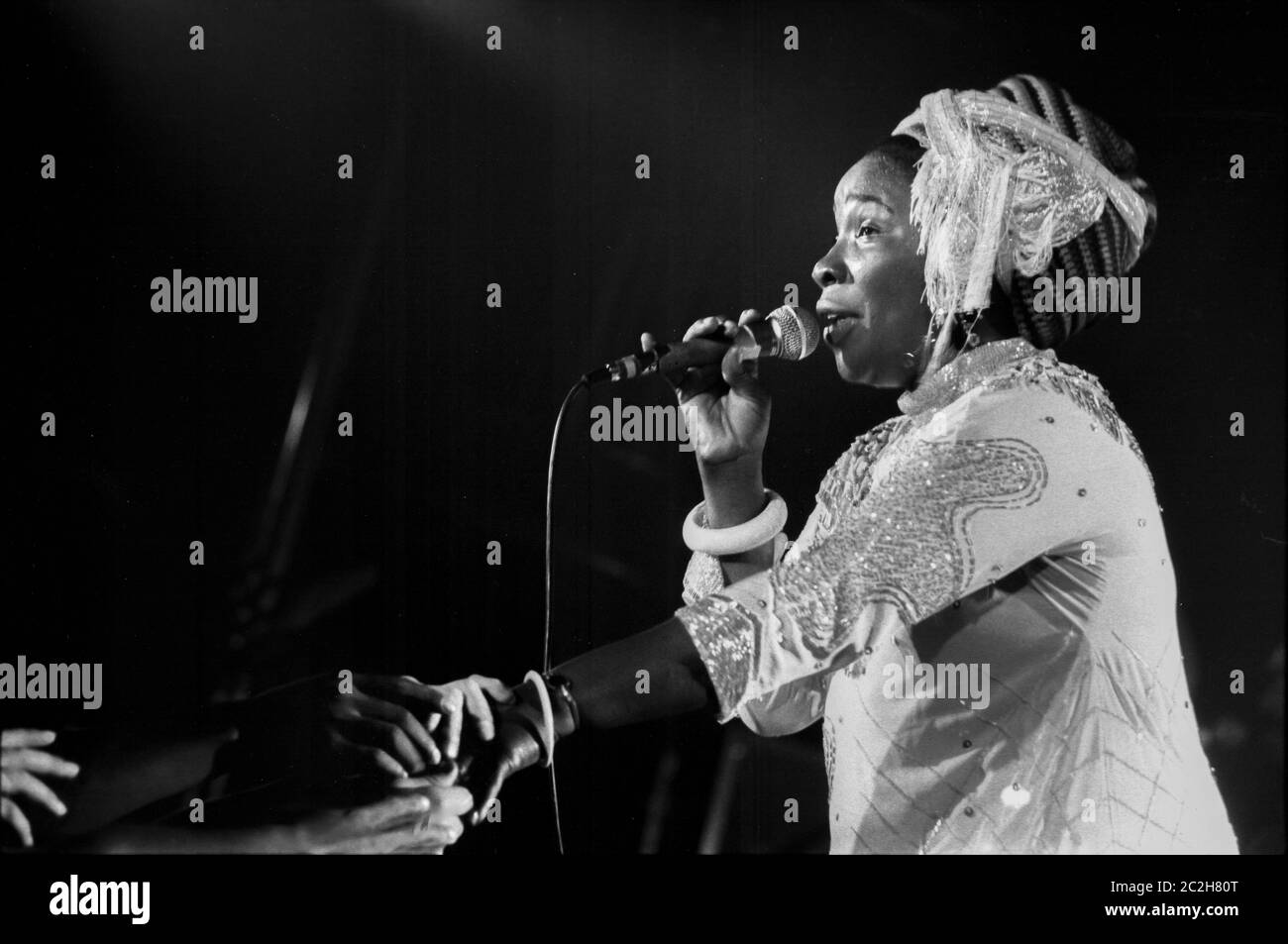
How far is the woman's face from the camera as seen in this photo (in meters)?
2.22

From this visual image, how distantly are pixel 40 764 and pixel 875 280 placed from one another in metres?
1.57

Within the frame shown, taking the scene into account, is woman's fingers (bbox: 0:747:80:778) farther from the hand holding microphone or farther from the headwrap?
the headwrap

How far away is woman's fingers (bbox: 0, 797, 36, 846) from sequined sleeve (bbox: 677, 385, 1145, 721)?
114 centimetres

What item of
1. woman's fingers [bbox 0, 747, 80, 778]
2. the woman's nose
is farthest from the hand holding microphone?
woman's fingers [bbox 0, 747, 80, 778]

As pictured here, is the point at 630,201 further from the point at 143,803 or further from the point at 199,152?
the point at 143,803

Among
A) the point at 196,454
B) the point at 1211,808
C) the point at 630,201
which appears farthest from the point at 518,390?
the point at 1211,808

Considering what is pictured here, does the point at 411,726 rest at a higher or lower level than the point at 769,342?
lower

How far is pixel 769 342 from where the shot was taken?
7.13 ft

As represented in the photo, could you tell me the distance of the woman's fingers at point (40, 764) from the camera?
84.5 inches

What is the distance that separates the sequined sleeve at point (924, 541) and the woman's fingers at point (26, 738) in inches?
45.5

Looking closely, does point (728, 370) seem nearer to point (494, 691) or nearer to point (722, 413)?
point (722, 413)

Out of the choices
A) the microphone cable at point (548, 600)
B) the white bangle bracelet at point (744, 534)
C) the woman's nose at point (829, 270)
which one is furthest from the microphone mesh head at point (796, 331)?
the microphone cable at point (548, 600)

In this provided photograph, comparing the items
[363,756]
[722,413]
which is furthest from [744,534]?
[363,756]

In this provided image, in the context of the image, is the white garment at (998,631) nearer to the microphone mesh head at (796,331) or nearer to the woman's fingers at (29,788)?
the microphone mesh head at (796,331)
